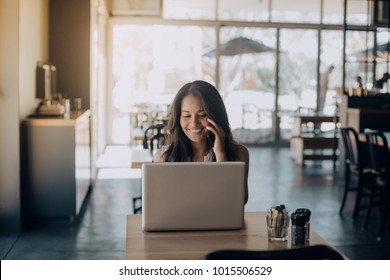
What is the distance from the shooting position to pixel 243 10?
36.7 feet

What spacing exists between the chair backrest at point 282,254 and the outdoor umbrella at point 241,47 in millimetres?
9840

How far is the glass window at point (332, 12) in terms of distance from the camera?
1133 centimetres

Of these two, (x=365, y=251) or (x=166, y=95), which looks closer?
(x=365, y=251)

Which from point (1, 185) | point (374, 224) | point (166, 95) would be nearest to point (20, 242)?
point (1, 185)

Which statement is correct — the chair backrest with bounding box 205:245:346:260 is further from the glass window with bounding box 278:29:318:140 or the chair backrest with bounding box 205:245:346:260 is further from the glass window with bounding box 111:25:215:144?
the glass window with bounding box 278:29:318:140

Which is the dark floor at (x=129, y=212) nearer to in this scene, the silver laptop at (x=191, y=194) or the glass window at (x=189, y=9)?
the silver laptop at (x=191, y=194)

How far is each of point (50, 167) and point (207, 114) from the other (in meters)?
2.80

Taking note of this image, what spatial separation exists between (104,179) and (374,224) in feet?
11.0

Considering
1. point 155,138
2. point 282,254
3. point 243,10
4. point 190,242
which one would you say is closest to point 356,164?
point 155,138

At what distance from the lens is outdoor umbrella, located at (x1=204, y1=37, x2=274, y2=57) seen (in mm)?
11039

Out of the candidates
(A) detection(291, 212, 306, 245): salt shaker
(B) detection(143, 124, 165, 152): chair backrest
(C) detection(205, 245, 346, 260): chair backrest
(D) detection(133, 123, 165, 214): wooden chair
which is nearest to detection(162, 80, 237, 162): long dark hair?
(A) detection(291, 212, 306, 245): salt shaker

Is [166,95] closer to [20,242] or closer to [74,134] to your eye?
[74,134]

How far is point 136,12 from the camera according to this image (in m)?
10.1

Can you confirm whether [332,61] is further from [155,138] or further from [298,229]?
[298,229]
